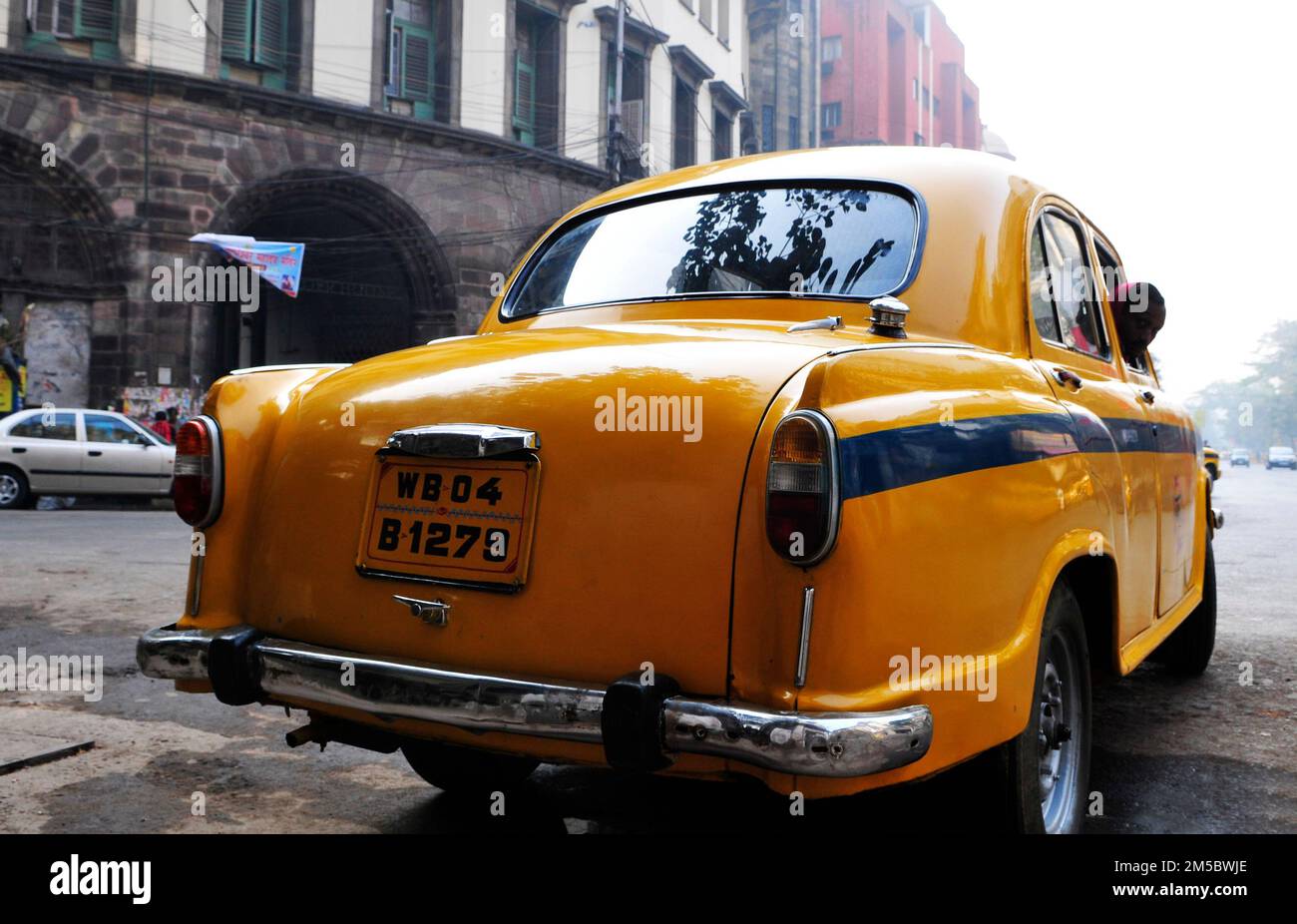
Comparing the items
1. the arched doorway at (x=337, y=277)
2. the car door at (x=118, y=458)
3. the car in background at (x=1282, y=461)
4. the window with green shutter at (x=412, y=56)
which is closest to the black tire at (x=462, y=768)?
the car door at (x=118, y=458)

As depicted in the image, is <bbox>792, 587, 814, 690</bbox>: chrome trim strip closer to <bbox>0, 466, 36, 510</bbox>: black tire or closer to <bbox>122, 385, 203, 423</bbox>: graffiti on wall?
<bbox>0, 466, 36, 510</bbox>: black tire

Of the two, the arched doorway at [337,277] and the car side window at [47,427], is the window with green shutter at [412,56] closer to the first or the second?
the arched doorway at [337,277]

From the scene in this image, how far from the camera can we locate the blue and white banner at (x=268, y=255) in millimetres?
18297

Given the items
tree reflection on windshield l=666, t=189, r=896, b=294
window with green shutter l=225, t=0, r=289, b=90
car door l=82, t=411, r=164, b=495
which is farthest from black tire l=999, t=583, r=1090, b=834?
window with green shutter l=225, t=0, r=289, b=90

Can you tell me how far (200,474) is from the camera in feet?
9.13

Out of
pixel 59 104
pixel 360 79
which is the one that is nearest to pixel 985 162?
pixel 59 104

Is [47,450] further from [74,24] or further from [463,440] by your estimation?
[463,440]

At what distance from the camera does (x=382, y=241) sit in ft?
72.4

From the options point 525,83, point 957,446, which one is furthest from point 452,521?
point 525,83

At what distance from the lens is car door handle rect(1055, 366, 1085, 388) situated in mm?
3020

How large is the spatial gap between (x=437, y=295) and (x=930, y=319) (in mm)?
20335

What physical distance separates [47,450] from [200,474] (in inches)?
544

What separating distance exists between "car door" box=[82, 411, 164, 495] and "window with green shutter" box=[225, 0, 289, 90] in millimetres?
7817

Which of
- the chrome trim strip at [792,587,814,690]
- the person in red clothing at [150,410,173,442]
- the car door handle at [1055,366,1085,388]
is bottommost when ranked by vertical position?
the chrome trim strip at [792,587,814,690]
